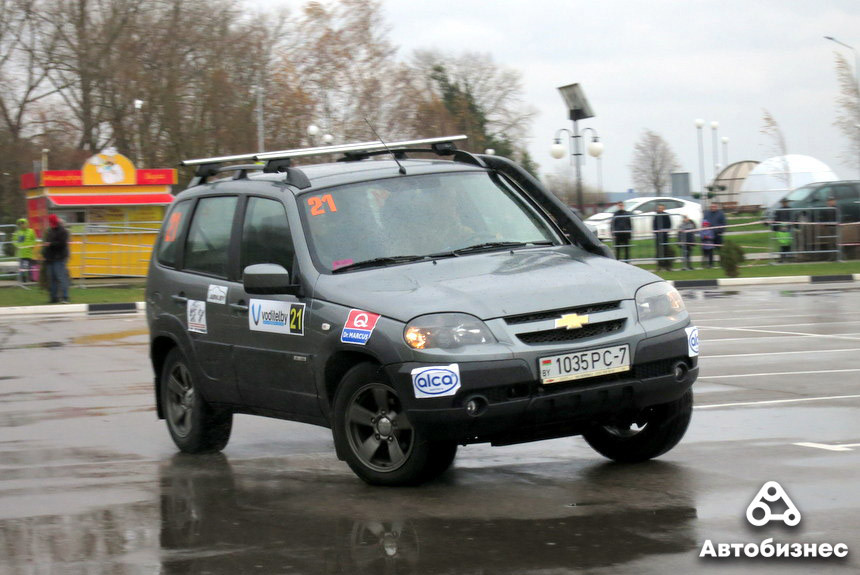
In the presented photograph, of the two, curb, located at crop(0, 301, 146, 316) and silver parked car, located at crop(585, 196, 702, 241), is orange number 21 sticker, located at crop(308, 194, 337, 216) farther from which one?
silver parked car, located at crop(585, 196, 702, 241)

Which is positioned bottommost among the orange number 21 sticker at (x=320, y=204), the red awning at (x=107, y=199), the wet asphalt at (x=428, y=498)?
the wet asphalt at (x=428, y=498)

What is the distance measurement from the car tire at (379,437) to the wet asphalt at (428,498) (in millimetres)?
110

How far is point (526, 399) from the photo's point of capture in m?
6.39

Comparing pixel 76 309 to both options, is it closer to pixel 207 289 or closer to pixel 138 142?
pixel 207 289

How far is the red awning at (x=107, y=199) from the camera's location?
3788 centimetres

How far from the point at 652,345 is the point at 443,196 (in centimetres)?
174

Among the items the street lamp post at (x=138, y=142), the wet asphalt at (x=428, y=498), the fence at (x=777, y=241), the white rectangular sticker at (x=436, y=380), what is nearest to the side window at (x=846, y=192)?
the fence at (x=777, y=241)

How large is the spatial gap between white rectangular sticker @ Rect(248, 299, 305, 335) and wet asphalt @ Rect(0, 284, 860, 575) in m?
0.86

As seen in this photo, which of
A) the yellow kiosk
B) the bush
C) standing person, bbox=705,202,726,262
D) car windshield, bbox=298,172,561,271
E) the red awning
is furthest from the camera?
the red awning

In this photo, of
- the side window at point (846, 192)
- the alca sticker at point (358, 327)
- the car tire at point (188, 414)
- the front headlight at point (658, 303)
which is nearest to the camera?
the alca sticker at point (358, 327)

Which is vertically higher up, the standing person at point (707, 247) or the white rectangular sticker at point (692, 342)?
the white rectangular sticker at point (692, 342)

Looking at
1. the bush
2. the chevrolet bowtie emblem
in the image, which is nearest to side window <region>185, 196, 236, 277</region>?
the chevrolet bowtie emblem

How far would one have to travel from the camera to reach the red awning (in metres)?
37.9

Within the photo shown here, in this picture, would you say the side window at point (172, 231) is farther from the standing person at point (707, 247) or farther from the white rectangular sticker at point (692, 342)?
the standing person at point (707, 247)
